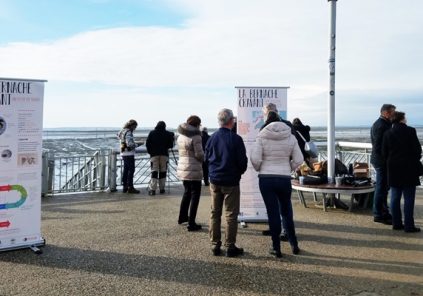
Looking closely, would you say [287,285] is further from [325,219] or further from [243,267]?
[325,219]

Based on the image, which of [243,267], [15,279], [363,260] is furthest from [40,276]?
[363,260]

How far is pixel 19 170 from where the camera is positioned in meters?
5.22

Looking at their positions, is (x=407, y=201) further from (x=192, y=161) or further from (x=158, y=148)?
(x=158, y=148)

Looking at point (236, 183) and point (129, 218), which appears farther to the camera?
point (129, 218)

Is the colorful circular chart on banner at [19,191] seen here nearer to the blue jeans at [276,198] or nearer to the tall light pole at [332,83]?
the blue jeans at [276,198]

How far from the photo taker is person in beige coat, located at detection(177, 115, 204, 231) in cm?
626

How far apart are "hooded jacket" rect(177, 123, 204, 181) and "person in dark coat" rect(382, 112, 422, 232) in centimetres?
272

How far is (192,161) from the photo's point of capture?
20.6ft

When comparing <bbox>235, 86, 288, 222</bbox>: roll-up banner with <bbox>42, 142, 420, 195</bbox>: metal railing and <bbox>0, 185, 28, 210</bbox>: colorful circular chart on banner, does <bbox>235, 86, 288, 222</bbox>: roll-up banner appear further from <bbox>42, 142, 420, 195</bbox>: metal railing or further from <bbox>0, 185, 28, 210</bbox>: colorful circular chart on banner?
<bbox>42, 142, 420, 195</bbox>: metal railing

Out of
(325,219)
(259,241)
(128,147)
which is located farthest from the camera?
(128,147)

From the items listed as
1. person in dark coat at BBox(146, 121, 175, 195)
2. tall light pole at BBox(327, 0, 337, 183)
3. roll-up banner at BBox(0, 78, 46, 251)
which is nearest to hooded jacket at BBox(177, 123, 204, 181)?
roll-up banner at BBox(0, 78, 46, 251)

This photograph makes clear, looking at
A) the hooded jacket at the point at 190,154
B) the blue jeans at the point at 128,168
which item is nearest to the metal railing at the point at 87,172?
the blue jeans at the point at 128,168

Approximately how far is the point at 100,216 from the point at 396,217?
15.4 ft

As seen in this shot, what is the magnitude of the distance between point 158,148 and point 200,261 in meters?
4.76
